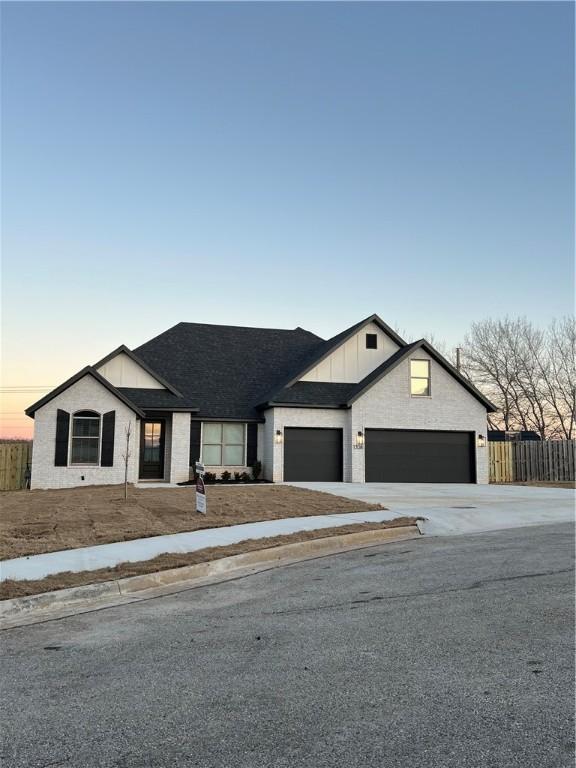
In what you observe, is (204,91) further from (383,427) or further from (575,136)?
(383,427)

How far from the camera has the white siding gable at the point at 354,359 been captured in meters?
29.4

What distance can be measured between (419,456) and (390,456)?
155 cm

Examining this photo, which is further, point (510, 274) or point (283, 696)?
point (510, 274)

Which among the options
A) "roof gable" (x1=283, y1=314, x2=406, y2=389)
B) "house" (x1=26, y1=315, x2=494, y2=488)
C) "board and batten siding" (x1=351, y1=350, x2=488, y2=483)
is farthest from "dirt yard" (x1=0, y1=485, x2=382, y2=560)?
"roof gable" (x1=283, y1=314, x2=406, y2=389)

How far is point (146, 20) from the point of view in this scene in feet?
56.0

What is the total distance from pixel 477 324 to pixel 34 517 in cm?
4386

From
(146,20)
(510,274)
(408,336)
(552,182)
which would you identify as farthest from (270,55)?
(408,336)

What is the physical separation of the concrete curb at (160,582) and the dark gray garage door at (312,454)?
15744 mm

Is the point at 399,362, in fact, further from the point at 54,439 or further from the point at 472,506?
the point at 54,439

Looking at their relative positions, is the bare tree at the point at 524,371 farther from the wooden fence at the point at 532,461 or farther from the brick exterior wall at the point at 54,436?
the brick exterior wall at the point at 54,436

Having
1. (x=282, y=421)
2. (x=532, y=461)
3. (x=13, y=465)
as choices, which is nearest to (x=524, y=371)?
(x=532, y=461)

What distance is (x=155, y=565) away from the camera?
349 inches

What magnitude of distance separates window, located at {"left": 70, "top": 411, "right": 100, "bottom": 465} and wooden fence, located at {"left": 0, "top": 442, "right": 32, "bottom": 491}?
238 centimetres

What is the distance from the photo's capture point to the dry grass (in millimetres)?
7559
